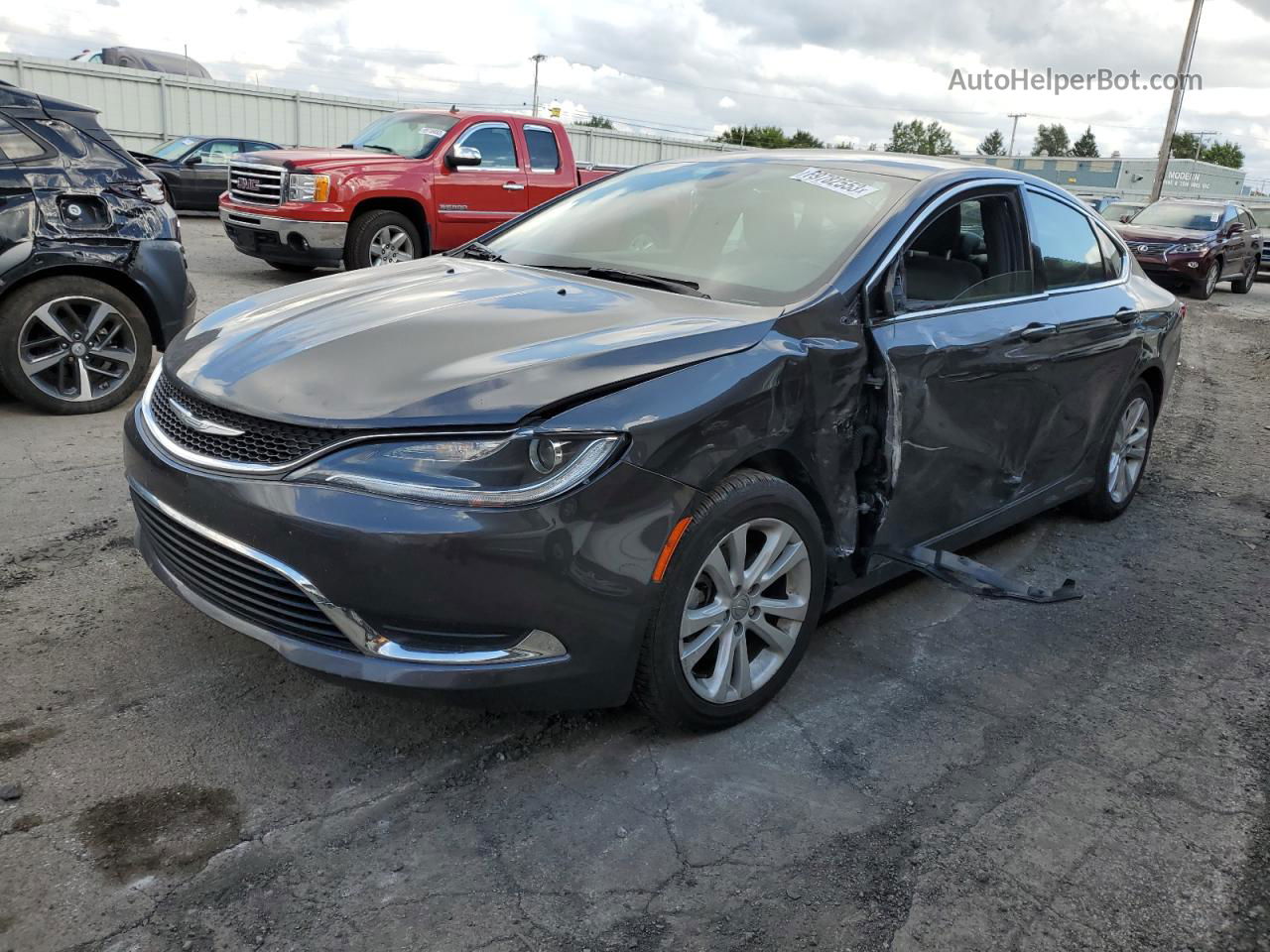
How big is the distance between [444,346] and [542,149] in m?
10.2

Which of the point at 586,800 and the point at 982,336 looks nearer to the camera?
the point at 586,800

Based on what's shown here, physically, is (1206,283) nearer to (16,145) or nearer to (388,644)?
(16,145)

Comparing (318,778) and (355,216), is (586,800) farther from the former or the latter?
(355,216)

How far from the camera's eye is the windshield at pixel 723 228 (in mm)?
3490

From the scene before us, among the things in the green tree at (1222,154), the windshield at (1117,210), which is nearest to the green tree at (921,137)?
the green tree at (1222,154)

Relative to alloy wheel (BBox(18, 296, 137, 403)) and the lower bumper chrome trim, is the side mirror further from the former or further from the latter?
the lower bumper chrome trim

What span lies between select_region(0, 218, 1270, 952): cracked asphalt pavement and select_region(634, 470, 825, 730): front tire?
6.2 inches

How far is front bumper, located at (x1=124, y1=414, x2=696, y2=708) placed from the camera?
2.48 m

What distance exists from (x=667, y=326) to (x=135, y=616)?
6.89 ft

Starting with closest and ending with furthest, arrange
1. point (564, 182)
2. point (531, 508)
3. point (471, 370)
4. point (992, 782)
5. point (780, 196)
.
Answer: point (531, 508) → point (471, 370) → point (992, 782) → point (780, 196) → point (564, 182)

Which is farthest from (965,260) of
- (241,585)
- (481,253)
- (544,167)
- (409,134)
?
(409,134)

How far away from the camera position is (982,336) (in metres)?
3.79

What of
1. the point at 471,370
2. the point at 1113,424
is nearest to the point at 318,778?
the point at 471,370

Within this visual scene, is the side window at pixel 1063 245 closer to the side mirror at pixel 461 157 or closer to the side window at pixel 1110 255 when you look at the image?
the side window at pixel 1110 255
